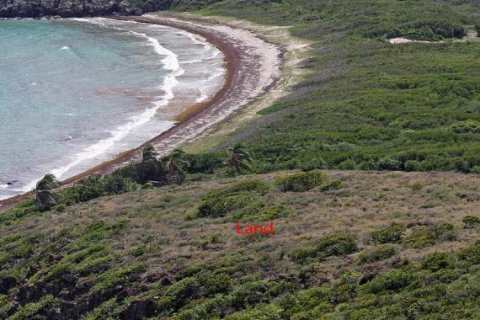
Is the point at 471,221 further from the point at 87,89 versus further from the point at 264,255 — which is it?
the point at 87,89

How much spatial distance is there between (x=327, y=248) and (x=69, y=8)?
12685 cm

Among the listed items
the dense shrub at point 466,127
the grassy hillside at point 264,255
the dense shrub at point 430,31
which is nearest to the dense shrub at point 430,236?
the grassy hillside at point 264,255

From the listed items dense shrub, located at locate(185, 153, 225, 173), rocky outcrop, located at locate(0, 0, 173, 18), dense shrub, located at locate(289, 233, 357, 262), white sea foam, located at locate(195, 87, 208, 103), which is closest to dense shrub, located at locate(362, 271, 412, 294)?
dense shrub, located at locate(289, 233, 357, 262)

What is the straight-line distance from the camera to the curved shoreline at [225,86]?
234ft

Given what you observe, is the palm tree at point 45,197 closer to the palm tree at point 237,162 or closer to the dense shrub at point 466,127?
the palm tree at point 237,162

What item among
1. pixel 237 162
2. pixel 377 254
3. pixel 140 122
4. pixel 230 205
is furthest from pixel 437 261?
pixel 140 122

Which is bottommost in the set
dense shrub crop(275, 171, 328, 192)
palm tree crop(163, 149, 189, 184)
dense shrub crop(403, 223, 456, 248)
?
palm tree crop(163, 149, 189, 184)

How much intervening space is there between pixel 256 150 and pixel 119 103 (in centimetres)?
3042

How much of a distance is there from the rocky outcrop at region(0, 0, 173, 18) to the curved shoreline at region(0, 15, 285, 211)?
639 inches

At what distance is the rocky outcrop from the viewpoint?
500ft

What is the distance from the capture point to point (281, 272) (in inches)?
1328

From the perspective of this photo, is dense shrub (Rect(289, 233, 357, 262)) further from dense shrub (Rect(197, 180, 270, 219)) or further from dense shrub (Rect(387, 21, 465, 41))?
dense shrub (Rect(387, 21, 465, 41))

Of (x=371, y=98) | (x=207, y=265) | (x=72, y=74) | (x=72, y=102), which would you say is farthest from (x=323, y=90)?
(x=207, y=265)

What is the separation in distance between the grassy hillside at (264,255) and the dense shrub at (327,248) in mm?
62
